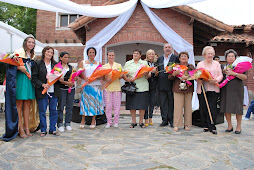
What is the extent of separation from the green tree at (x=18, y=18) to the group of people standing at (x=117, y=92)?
16.1 m

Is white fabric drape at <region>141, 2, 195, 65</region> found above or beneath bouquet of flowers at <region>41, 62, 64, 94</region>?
above

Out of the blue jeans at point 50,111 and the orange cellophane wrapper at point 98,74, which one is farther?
the orange cellophane wrapper at point 98,74

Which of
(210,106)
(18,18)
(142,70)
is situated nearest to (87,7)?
(142,70)

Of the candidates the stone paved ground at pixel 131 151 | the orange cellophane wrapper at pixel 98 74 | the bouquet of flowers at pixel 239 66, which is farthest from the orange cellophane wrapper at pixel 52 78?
the bouquet of flowers at pixel 239 66

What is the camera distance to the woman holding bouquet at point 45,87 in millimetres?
4152

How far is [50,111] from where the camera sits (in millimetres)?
4434

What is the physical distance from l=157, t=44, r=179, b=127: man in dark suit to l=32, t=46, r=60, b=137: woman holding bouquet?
2300 mm

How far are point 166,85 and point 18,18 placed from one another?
60.6 feet

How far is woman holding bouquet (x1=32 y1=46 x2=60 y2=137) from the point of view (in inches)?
163

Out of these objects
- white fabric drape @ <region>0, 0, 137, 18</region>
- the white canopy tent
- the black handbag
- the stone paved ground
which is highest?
white fabric drape @ <region>0, 0, 137, 18</region>

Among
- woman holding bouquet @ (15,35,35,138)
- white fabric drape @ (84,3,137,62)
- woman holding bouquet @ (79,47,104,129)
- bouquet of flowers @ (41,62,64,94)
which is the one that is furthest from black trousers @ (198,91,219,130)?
white fabric drape @ (84,3,137,62)

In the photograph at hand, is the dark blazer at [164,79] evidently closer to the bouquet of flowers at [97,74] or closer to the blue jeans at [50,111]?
the bouquet of flowers at [97,74]

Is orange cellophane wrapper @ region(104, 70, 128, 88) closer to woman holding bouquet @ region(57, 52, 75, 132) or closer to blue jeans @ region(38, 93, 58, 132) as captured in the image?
woman holding bouquet @ region(57, 52, 75, 132)

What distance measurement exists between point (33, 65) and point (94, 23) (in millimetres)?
4398
